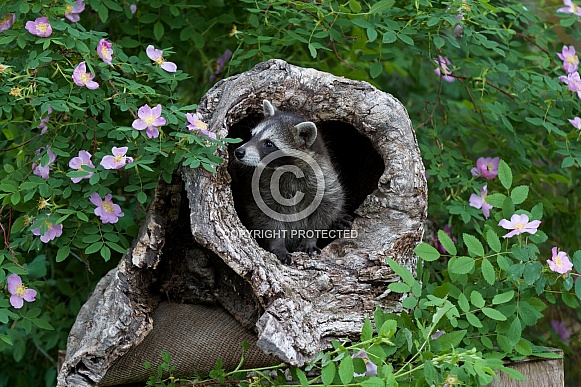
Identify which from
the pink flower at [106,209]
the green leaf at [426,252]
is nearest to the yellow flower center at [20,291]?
the pink flower at [106,209]

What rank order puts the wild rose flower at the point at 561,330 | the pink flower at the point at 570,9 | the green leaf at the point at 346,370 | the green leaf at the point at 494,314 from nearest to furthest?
1. the green leaf at the point at 346,370
2. the green leaf at the point at 494,314
3. the pink flower at the point at 570,9
4. the wild rose flower at the point at 561,330

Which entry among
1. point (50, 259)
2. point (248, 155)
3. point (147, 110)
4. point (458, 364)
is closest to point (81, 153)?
point (147, 110)

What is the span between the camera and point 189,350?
3336 millimetres

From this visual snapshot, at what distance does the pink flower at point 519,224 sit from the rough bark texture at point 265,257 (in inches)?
14.9

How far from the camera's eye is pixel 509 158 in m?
4.36

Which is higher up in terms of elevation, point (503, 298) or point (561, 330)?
point (503, 298)

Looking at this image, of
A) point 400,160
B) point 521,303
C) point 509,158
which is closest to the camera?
point 521,303

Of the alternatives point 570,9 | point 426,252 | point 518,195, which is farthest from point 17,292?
point 570,9

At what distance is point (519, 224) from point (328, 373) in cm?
114

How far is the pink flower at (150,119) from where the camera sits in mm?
3184

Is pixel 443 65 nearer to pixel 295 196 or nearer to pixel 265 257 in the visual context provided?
pixel 295 196

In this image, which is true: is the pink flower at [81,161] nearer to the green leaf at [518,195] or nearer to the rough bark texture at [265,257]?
the rough bark texture at [265,257]

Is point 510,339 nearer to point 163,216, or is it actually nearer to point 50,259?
point 163,216

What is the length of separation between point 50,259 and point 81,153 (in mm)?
1365
